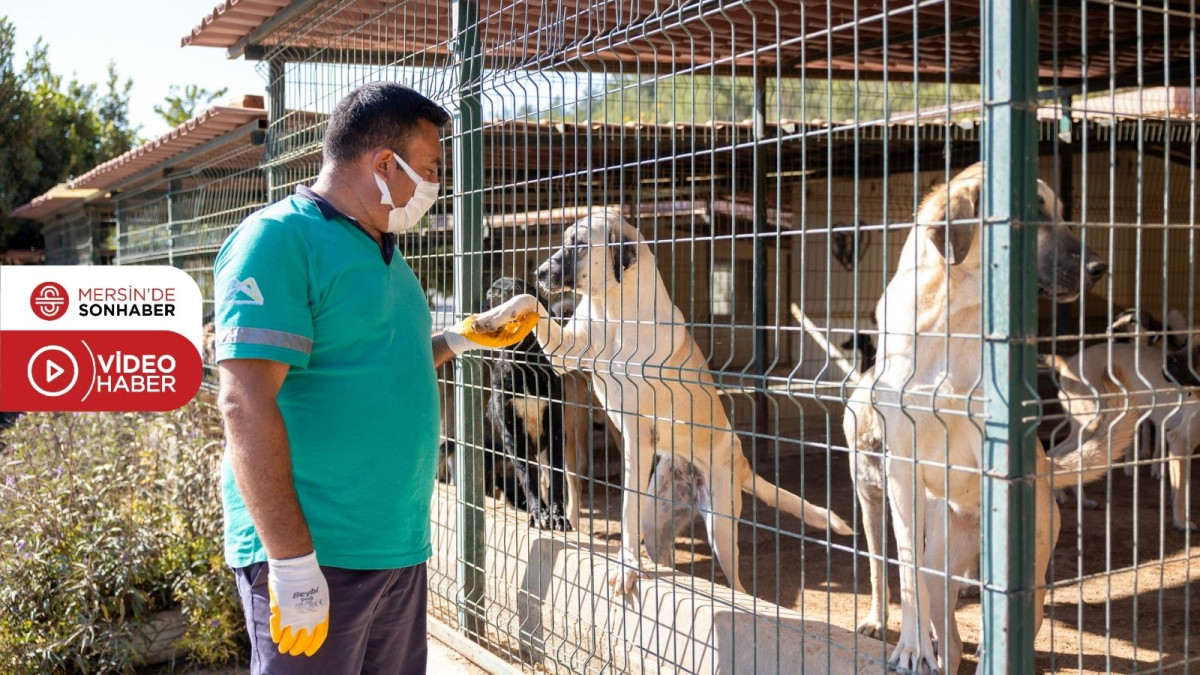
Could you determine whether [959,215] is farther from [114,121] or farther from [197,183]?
[114,121]

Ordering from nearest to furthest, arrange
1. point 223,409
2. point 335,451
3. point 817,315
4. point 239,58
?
point 223,409 < point 335,451 < point 239,58 < point 817,315

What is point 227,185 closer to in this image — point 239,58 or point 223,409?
point 239,58

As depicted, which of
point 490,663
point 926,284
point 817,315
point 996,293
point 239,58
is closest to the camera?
point 996,293

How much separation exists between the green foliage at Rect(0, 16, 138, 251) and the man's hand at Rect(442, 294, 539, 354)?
17.7 meters

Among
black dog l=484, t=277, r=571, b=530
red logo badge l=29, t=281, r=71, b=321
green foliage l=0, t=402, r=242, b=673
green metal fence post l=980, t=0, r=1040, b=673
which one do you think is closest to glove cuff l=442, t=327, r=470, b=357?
black dog l=484, t=277, r=571, b=530

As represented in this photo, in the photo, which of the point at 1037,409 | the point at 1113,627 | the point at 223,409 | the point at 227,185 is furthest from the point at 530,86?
the point at 227,185

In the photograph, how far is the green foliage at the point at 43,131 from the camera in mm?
18547

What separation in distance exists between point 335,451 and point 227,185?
6.51 metres

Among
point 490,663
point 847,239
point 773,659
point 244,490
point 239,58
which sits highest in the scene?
point 239,58

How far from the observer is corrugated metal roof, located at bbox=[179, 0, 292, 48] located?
19.5 feet

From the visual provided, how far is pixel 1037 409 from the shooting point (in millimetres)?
2160

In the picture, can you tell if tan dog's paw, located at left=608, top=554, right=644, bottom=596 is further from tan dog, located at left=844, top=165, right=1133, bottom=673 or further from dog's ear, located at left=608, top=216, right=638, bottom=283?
dog's ear, located at left=608, top=216, right=638, bottom=283

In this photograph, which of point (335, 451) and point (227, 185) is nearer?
point (335, 451)

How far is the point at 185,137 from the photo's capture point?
338 inches
